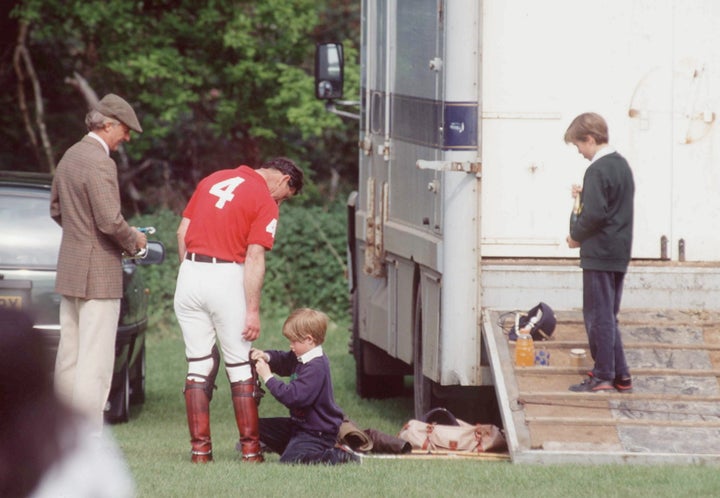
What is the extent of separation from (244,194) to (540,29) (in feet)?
7.13

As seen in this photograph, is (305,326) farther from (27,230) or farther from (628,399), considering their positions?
(27,230)

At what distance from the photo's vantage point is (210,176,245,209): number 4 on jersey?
23.5 ft

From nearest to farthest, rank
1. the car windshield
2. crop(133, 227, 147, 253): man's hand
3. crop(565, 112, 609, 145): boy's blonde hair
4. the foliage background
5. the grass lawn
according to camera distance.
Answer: the grass lawn
crop(565, 112, 609, 145): boy's blonde hair
crop(133, 227, 147, 253): man's hand
the car windshield
the foliage background

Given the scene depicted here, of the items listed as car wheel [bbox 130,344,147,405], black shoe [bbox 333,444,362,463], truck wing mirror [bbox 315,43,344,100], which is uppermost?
truck wing mirror [bbox 315,43,344,100]

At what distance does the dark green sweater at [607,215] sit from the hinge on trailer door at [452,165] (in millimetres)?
729

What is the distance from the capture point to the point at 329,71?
36.4 feet

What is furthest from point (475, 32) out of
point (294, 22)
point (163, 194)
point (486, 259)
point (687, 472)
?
point (163, 194)

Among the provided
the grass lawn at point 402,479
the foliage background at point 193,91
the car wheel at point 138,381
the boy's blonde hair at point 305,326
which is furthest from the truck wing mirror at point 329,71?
the foliage background at point 193,91

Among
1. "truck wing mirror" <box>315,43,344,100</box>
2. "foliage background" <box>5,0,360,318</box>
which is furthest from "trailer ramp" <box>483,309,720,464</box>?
"foliage background" <box>5,0,360,318</box>

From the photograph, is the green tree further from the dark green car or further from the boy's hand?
the boy's hand

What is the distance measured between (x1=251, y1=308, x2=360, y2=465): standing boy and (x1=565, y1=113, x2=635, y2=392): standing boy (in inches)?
54.5

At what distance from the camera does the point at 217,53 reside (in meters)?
17.4

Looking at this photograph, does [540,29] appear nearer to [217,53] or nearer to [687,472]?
[687,472]

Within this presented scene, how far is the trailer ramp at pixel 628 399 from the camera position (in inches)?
274
